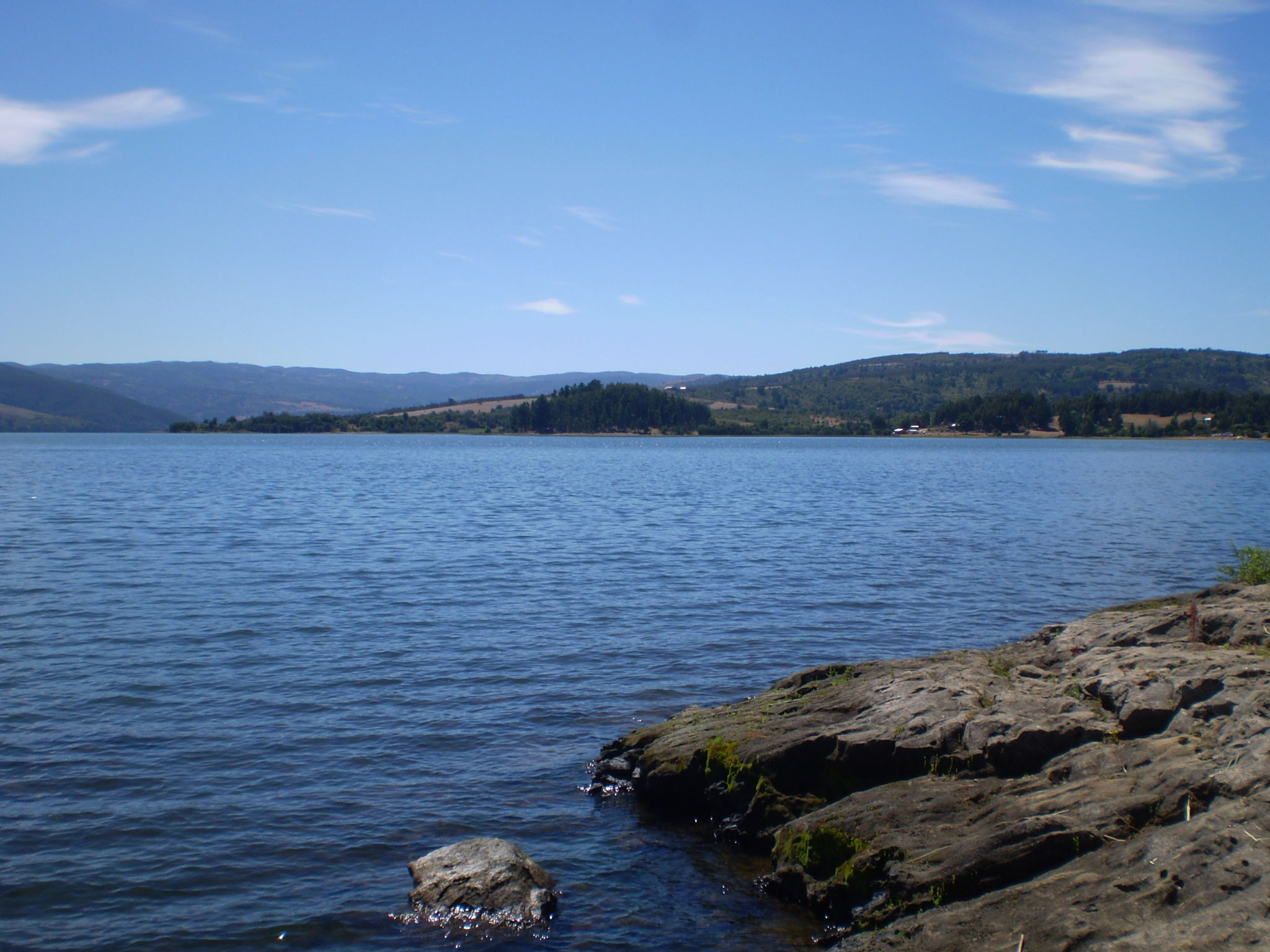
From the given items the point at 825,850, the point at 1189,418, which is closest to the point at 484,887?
the point at 825,850

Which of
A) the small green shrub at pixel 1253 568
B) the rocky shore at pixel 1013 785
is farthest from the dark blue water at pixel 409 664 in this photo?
the small green shrub at pixel 1253 568

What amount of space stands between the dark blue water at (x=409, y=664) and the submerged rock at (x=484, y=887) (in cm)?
29

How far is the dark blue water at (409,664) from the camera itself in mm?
10320

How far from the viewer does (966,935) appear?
7.92 metres

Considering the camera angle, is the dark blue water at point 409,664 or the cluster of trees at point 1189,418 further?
the cluster of trees at point 1189,418

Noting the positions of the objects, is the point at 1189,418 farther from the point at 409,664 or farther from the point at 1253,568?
the point at 409,664

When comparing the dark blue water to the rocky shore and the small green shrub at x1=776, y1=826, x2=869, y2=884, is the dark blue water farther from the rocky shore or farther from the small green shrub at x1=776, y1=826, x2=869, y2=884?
the rocky shore

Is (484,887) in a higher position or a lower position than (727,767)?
lower

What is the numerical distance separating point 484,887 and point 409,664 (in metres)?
9.56

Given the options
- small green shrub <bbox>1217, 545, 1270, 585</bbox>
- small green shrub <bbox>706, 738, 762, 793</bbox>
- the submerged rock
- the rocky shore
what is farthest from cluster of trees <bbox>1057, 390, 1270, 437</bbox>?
the submerged rock

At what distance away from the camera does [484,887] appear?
9.96 m

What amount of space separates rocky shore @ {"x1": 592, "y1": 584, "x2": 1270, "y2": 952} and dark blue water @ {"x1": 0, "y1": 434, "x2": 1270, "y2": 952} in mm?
902

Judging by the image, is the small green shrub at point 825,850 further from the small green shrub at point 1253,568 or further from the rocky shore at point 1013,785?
the small green shrub at point 1253,568

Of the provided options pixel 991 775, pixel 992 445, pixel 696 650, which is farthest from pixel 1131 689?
pixel 992 445
